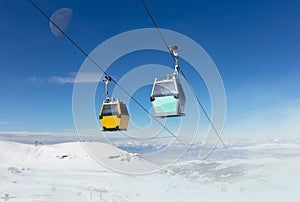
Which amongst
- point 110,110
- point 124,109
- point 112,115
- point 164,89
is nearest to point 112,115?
point 112,115

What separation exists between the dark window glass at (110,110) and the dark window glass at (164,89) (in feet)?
7.83

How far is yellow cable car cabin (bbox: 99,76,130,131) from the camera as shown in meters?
10.9

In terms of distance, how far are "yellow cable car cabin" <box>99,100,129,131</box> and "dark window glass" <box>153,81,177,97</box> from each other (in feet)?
7.70

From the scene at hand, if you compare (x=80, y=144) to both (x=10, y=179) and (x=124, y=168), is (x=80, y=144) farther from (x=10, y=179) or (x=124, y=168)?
(x=10, y=179)

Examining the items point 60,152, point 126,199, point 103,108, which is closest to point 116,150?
point 60,152

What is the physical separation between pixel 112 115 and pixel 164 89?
2.93 metres

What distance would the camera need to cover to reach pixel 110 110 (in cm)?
1102

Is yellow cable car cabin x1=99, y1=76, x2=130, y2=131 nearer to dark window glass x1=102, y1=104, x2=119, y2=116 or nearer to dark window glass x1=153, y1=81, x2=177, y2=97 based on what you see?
dark window glass x1=102, y1=104, x2=119, y2=116

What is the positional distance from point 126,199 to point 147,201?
142 centimetres

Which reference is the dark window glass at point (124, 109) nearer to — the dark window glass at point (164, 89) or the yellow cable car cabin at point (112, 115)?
the yellow cable car cabin at point (112, 115)

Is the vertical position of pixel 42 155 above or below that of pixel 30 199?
above

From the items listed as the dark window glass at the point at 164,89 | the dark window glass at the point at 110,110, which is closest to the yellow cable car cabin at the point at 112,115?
the dark window glass at the point at 110,110

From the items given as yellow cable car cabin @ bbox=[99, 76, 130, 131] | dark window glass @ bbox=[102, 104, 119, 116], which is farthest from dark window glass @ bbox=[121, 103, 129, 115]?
dark window glass @ bbox=[102, 104, 119, 116]

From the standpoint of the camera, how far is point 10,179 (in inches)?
768
